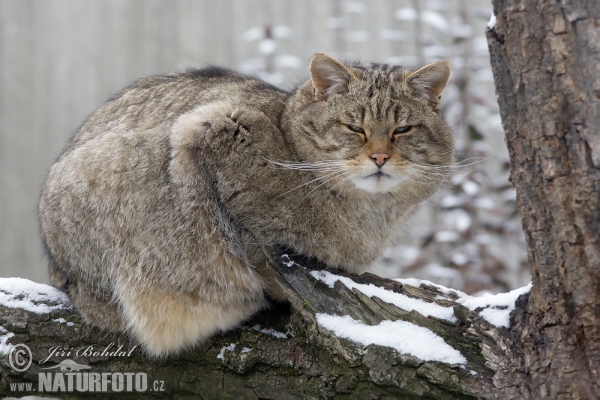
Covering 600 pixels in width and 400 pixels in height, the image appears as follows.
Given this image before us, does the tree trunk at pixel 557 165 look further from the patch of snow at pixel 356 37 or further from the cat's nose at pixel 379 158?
the patch of snow at pixel 356 37

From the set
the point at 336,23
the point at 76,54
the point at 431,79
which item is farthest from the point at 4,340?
the point at 76,54

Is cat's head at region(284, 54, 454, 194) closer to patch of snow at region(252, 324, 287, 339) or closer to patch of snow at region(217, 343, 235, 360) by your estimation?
patch of snow at region(252, 324, 287, 339)

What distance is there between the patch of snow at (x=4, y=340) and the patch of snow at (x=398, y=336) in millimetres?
1241

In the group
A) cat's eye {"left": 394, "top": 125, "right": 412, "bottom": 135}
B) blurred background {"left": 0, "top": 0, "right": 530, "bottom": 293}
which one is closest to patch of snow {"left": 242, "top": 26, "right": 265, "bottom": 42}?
blurred background {"left": 0, "top": 0, "right": 530, "bottom": 293}

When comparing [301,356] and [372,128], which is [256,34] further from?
[301,356]

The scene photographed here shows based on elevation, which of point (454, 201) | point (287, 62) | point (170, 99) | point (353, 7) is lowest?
point (454, 201)

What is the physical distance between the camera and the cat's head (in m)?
2.71

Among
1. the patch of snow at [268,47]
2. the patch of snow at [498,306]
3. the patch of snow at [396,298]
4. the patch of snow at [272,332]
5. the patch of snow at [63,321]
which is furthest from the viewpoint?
the patch of snow at [268,47]

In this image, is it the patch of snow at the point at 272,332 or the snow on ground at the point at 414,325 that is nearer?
the snow on ground at the point at 414,325

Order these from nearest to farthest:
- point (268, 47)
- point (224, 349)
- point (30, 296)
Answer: point (224, 349) < point (30, 296) < point (268, 47)

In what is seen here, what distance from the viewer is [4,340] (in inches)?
105

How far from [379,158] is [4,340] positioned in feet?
5.32

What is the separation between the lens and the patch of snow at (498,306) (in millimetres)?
2094

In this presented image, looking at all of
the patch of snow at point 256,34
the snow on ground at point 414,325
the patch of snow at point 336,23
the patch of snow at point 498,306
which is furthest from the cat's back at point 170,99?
the patch of snow at point 336,23
